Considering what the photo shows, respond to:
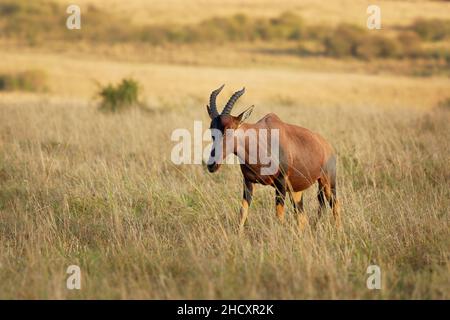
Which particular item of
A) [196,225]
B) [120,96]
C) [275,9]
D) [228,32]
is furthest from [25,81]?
[275,9]

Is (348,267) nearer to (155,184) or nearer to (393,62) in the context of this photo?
(155,184)

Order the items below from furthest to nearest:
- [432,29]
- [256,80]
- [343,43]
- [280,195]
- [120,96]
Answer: [432,29] < [343,43] < [256,80] < [120,96] < [280,195]

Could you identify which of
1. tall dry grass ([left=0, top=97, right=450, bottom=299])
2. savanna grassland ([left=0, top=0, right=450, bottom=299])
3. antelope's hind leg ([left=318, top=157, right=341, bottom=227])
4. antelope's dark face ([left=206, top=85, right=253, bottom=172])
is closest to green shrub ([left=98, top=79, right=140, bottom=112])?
savanna grassland ([left=0, top=0, right=450, bottom=299])

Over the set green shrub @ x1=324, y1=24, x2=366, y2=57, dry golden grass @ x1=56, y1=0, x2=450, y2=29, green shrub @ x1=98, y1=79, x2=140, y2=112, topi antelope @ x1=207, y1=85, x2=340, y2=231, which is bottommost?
topi antelope @ x1=207, y1=85, x2=340, y2=231

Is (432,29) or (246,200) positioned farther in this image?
(432,29)

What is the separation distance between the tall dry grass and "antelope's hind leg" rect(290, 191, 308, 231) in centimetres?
15

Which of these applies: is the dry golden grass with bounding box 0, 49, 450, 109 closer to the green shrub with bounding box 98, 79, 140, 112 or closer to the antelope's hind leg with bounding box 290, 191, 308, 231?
the green shrub with bounding box 98, 79, 140, 112

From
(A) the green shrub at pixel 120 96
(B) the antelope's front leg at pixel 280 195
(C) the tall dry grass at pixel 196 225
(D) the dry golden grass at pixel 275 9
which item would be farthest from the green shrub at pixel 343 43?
(B) the antelope's front leg at pixel 280 195

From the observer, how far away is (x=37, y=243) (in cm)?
694

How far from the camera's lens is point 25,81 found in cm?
2750

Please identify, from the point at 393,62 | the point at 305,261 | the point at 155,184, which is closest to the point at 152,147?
the point at 155,184

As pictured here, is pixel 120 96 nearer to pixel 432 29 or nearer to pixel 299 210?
pixel 299 210

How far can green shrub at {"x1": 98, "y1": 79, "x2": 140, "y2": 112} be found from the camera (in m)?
17.8

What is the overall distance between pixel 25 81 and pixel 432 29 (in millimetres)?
23890
